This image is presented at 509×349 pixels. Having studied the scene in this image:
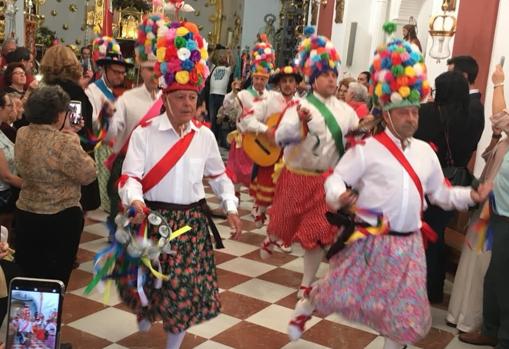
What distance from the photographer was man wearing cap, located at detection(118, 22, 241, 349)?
287 centimetres

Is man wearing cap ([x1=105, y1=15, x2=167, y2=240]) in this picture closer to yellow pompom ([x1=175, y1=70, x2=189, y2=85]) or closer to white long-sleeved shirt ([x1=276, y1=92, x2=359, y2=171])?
white long-sleeved shirt ([x1=276, y1=92, x2=359, y2=171])

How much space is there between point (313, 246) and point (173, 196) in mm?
1358

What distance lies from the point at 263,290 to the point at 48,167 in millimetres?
1818

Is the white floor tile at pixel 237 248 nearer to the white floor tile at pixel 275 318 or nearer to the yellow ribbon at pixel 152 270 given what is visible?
the white floor tile at pixel 275 318

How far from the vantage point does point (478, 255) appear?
379 cm

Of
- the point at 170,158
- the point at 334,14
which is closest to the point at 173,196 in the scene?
the point at 170,158

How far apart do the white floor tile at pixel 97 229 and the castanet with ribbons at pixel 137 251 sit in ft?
8.10

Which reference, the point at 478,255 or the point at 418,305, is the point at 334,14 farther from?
the point at 418,305

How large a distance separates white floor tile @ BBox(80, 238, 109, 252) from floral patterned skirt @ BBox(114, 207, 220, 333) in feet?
6.77

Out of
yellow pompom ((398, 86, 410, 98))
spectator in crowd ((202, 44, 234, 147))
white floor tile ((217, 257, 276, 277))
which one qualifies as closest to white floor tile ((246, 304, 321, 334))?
white floor tile ((217, 257, 276, 277))

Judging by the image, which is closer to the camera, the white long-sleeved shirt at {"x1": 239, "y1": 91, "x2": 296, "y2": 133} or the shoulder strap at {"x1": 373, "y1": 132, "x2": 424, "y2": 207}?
the shoulder strap at {"x1": 373, "y1": 132, "x2": 424, "y2": 207}

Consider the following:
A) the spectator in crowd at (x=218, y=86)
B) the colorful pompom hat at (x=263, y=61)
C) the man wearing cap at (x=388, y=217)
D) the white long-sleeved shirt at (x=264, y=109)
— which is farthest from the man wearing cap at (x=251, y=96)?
the spectator in crowd at (x=218, y=86)

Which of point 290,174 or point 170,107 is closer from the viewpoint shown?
point 170,107

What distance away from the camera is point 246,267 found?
4.80m
